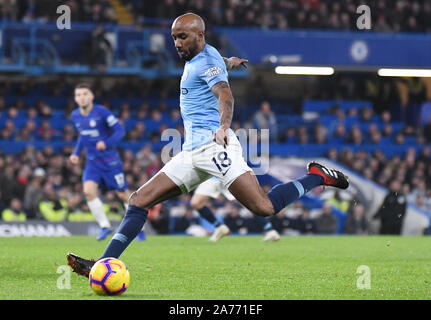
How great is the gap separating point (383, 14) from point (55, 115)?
453 inches

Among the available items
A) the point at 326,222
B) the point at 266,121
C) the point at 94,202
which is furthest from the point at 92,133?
the point at 266,121

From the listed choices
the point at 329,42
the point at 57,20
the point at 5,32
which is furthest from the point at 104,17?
the point at 329,42

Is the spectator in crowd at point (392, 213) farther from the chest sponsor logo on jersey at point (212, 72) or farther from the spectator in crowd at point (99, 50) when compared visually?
the chest sponsor logo on jersey at point (212, 72)

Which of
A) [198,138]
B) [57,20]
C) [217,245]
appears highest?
[57,20]

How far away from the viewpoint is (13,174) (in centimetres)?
1917

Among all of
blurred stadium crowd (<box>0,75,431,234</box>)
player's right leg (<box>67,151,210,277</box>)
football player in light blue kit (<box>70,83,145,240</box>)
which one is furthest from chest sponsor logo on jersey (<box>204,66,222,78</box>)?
blurred stadium crowd (<box>0,75,431,234</box>)

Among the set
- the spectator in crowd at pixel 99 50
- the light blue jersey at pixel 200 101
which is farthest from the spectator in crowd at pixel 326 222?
the light blue jersey at pixel 200 101

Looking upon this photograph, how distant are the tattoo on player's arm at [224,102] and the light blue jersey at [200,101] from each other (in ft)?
0.53

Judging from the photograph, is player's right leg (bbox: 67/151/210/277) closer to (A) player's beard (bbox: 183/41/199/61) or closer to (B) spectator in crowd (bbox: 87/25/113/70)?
(A) player's beard (bbox: 183/41/199/61)

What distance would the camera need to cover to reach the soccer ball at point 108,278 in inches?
258
